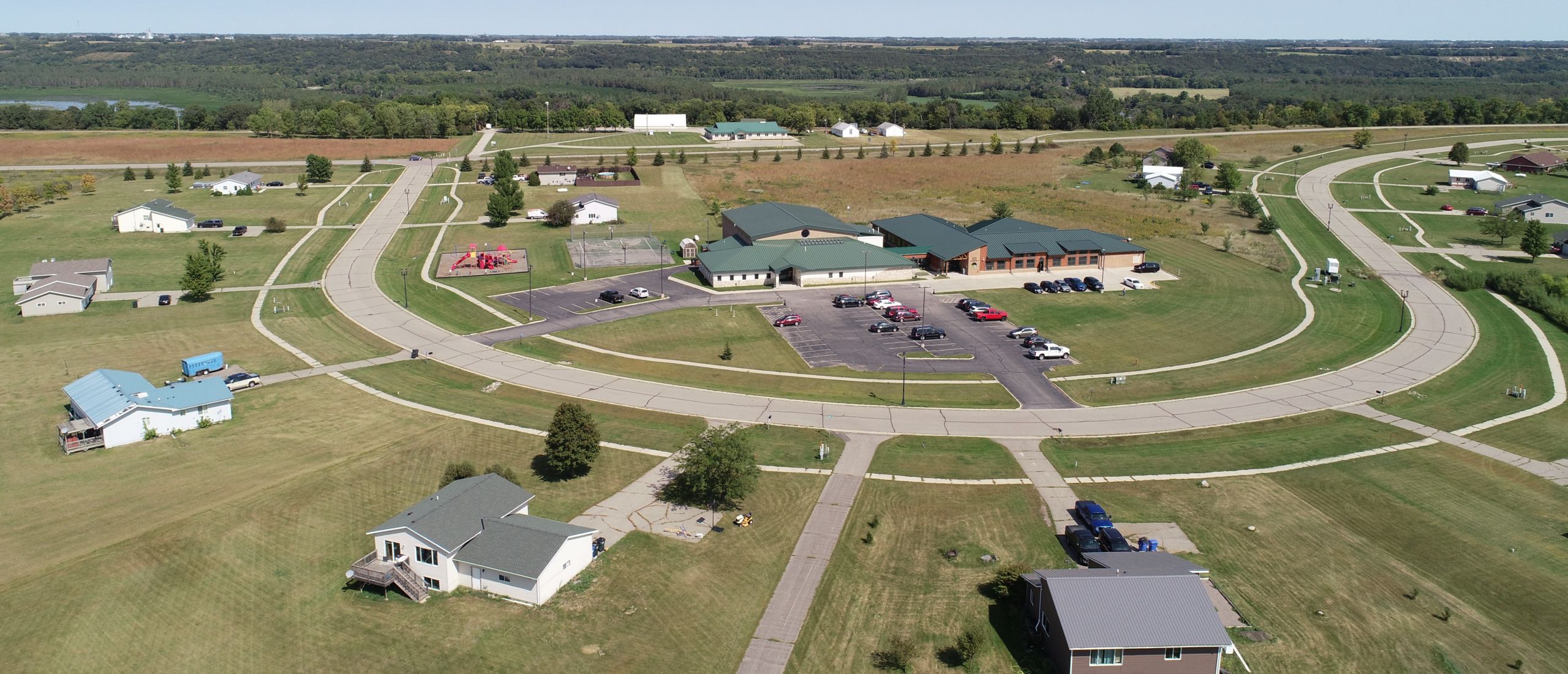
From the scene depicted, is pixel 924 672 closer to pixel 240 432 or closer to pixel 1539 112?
pixel 240 432

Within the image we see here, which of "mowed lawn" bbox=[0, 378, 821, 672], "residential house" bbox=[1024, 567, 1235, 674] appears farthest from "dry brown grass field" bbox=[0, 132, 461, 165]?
"residential house" bbox=[1024, 567, 1235, 674]

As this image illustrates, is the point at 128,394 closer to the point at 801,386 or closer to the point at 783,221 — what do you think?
the point at 801,386

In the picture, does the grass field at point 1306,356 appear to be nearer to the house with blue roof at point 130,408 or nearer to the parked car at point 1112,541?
the parked car at point 1112,541

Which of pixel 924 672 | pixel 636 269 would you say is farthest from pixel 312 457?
pixel 636 269

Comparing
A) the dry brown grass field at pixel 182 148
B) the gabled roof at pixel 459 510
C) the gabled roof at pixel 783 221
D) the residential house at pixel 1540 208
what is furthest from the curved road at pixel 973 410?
the dry brown grass field at pixel 182 148

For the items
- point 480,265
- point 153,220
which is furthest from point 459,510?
point 153,220
